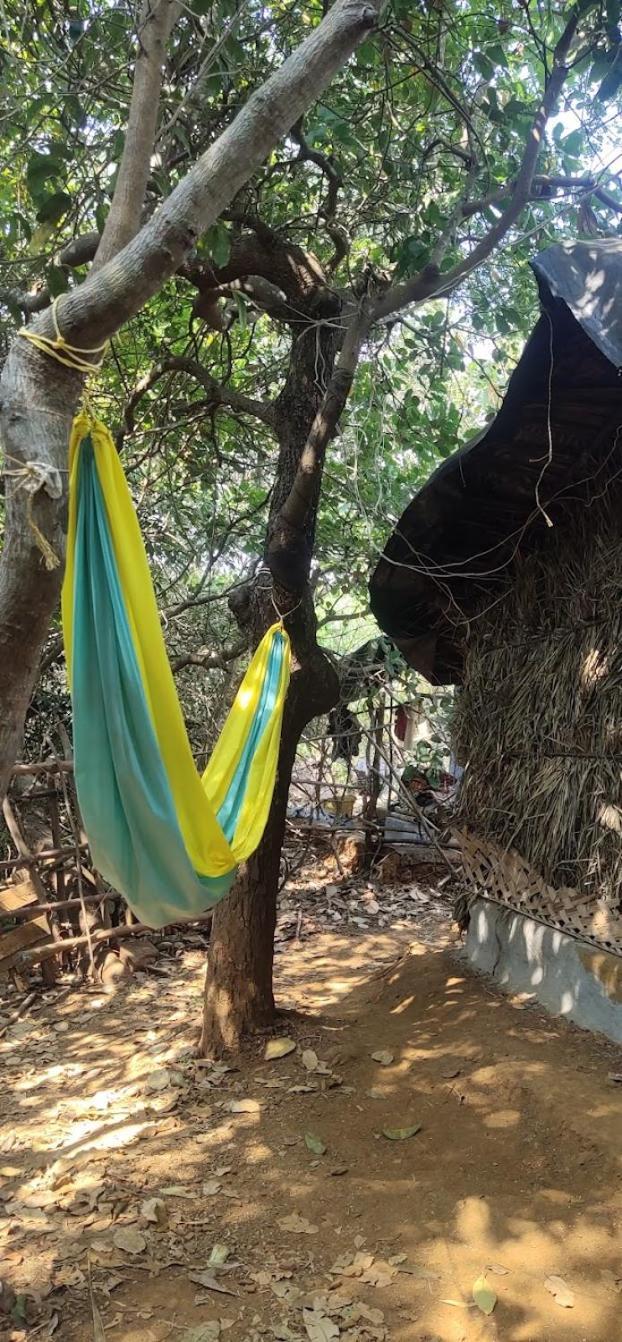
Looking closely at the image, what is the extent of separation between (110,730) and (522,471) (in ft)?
6.11

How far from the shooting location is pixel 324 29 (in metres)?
1.80

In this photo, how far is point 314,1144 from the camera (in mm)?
2443

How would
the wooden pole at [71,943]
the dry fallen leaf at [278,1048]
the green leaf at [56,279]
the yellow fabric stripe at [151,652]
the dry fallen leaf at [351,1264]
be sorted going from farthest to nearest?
the wooden pole at [71,943] < the dry fallen leaf at [278,1048] < the green leaf at [56,279] < the dry fallen leaf at [351,1264] < the yellow fabric stripe at [151,652]

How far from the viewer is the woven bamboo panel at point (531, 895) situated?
2791 millimetres

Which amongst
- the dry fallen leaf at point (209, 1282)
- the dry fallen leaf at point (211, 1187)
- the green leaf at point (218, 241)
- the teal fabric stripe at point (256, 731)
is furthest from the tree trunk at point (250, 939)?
the green leaf at point (218, 241)

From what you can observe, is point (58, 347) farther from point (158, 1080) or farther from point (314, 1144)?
point (158, 1080)

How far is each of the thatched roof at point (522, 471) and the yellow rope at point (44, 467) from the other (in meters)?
1.18

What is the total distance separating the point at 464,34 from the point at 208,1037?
3900 mm

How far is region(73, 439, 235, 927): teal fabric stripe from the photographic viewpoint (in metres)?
1.73

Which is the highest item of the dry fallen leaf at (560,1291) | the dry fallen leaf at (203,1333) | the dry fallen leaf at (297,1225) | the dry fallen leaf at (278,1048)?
the dry fallen leaf at (278,1048)

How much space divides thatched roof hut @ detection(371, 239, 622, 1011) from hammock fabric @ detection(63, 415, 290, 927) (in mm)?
1208

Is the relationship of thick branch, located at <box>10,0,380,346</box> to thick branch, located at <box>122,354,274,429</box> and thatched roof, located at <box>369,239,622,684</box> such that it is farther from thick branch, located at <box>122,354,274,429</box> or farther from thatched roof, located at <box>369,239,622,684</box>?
thick branch, located at <box>122,354,274,429</box>

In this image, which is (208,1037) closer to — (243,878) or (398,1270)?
(243,878)

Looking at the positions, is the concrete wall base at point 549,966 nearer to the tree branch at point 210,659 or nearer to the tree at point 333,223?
the tree at point 333,223
